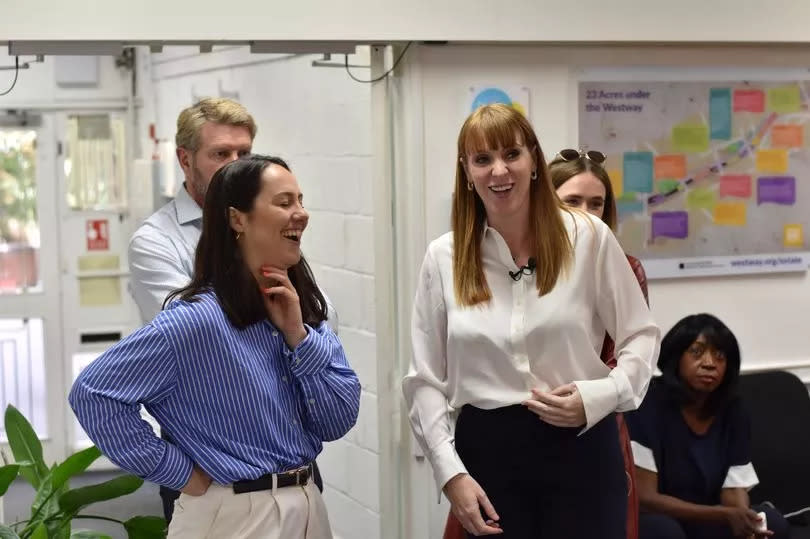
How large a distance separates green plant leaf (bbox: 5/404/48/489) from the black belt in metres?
0.93

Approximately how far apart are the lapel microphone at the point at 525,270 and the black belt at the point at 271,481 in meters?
0.56

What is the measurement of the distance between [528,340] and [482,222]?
0.27 meters

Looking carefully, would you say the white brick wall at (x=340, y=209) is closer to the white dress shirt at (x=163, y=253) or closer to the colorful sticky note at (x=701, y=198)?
the colorful sticky note at (x=701, y=198)

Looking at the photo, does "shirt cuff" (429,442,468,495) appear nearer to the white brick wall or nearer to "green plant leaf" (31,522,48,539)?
"green plant leaf" (31,522,48,539)

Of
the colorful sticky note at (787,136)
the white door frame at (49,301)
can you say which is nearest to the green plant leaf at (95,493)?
the colorful sticky note at (787,136)

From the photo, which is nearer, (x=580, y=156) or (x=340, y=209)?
(x=580, y=156)

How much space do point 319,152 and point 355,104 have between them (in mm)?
359

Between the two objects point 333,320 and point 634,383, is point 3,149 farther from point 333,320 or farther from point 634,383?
point 634,383

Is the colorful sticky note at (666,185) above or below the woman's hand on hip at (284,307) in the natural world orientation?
above

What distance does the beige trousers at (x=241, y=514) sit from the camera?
2.02 m

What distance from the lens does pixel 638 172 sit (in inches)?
151

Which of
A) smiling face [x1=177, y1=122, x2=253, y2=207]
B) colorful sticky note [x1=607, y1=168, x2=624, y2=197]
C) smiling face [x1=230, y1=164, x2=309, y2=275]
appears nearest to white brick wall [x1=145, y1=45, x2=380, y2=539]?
colorful sticky note [x1=607, y1=168, x2=624, y2=197]

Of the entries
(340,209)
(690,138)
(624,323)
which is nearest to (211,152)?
(624,323)

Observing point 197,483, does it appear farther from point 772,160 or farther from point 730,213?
point 772,160
